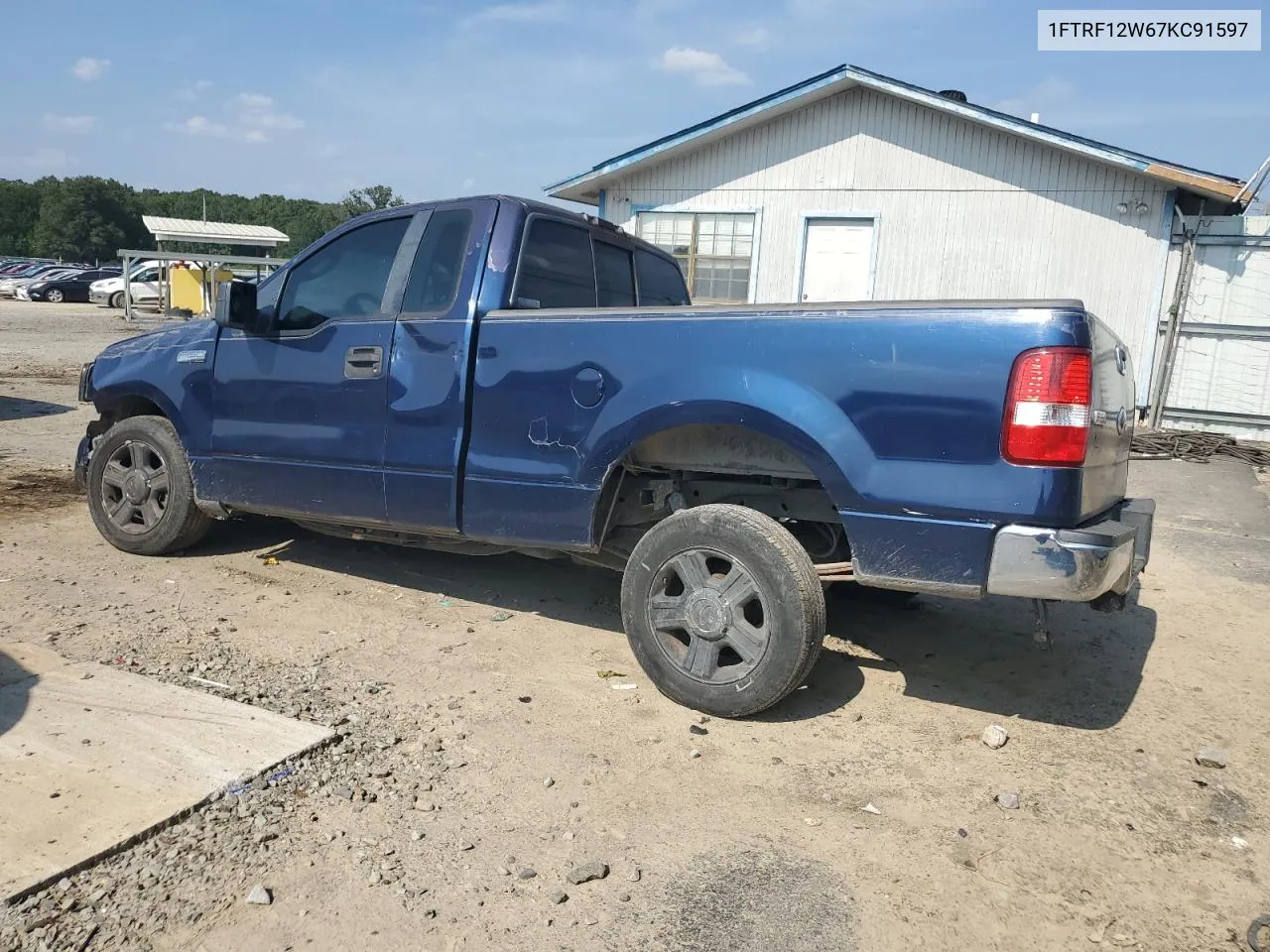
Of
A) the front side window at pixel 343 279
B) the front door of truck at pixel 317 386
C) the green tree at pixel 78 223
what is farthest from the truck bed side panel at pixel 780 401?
the green tree at pixel 78 223

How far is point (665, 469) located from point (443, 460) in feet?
3.32

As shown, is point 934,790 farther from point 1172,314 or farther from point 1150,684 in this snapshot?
point 1172,314

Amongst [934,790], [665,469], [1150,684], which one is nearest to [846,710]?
[934,790]

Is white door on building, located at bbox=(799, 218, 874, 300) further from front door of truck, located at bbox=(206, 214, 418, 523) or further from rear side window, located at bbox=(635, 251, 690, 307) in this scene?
front door of truck, located at bbox=(206, 214, 418, 523)

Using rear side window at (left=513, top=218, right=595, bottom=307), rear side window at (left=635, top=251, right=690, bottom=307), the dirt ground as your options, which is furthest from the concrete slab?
rear side window at (left=635, top=251, right=690, bottom=307)

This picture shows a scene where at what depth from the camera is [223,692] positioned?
12.1 feet

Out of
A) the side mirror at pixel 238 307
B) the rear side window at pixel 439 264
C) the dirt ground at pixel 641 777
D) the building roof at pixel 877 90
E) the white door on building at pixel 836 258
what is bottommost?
the dirt ground at pixel 641 777

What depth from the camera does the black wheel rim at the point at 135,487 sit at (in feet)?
17.6

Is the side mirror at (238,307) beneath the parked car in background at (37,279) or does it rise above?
beneath

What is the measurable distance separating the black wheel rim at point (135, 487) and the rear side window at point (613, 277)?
2.64 meters

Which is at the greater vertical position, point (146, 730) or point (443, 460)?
point (443, 460)

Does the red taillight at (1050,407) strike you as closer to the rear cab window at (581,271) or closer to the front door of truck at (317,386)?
the rear cab window at (581,271)

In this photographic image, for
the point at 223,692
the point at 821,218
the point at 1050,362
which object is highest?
the point at 821,218

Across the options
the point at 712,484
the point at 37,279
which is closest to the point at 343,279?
the point at 712,484
